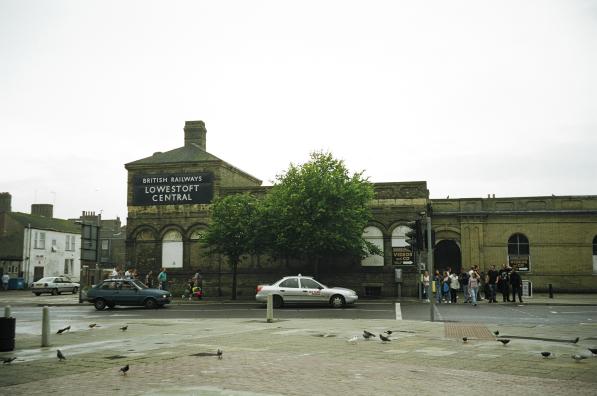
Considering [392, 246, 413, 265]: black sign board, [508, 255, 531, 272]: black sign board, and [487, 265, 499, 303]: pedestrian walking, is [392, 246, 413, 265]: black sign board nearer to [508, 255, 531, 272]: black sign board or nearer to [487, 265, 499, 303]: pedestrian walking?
[487, 265, 499, 303]: pedestrian walking

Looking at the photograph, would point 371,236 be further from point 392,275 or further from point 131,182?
point 131,182

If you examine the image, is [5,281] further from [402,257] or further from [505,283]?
[505,283]

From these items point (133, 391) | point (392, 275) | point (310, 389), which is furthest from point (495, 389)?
point (392, 275)

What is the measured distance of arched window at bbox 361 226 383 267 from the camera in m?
36.1

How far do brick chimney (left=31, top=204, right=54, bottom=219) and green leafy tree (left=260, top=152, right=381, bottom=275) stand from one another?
145 ft

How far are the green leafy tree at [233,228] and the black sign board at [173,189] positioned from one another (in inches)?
237

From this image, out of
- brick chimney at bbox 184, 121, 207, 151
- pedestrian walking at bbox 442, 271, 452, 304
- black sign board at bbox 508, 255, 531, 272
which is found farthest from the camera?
brick chimney at bbox 184, 121, 207, 151

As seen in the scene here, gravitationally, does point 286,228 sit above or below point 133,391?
above

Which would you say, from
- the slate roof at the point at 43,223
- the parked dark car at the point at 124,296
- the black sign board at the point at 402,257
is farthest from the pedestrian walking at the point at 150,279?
the slate roof at the point at 43,223

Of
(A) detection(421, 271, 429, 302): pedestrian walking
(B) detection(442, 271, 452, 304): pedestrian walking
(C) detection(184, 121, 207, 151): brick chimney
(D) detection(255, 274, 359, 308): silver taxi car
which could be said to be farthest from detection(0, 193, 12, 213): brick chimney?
(B) detection(442, 271, 452, 304): pedestrian walking

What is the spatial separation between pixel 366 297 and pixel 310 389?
28.3 meters

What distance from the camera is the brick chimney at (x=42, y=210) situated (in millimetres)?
66375

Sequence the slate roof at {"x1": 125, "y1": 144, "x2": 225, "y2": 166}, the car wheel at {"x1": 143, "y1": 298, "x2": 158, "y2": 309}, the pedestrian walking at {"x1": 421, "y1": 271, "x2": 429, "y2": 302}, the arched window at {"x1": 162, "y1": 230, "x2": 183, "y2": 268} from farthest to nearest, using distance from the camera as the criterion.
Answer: the slate roof at {"x1": 125, "y1": 144, "x2": 225, "y2": 166} < the arched window at {"x1": 162, "y1": 230, "x2": 183, "y2": 268} < the pedestrian walking at {"x1": 421, "y1": 271, "x2": 429, "y2": 302} < the car wheel at {"x1": 143, "y1": 298, "x2": 158, "y2": 309}

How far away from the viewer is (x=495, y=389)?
7.28 metres
